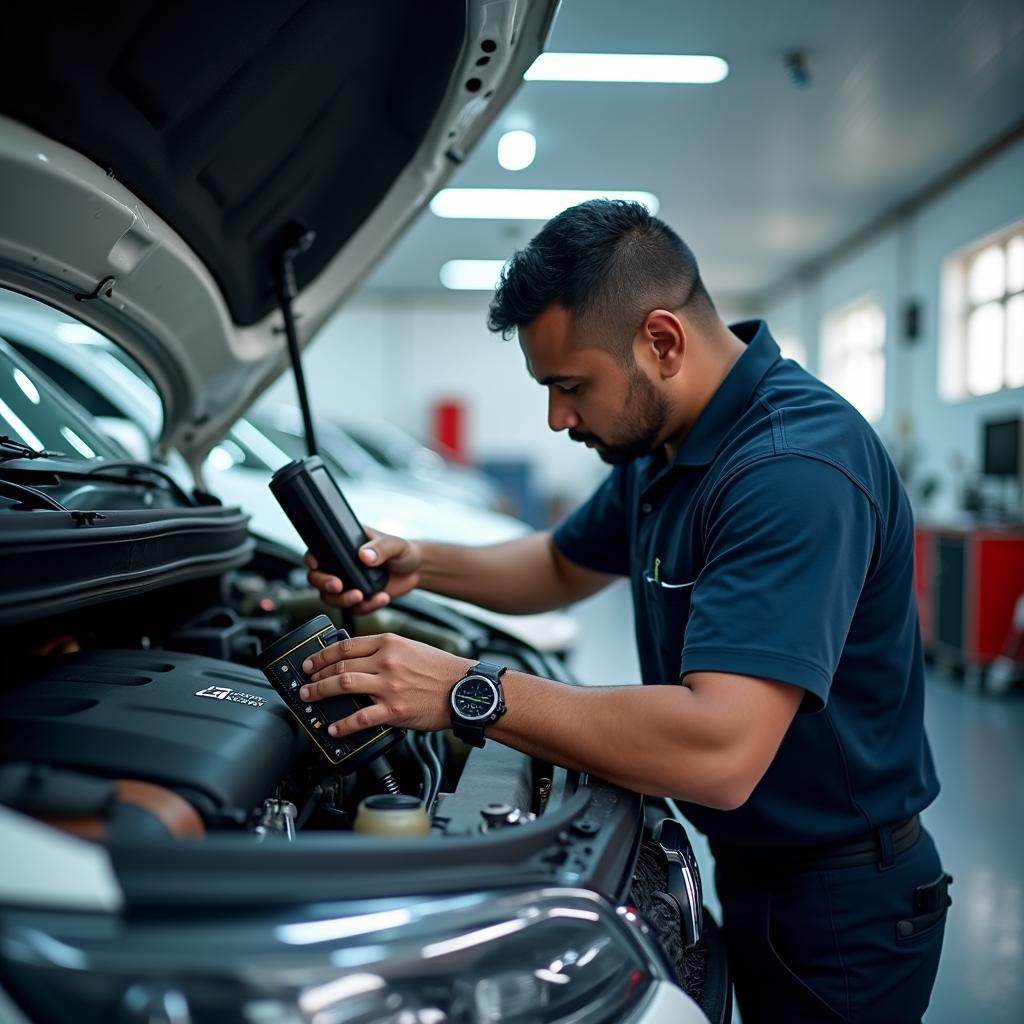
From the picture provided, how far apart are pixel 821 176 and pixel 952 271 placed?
1.42 metres

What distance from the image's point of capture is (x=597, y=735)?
1.04 meters

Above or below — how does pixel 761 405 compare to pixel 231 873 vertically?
above

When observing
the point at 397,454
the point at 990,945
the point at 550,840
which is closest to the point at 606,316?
the point at 550,840

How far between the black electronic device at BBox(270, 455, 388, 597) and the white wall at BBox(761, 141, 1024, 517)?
6240 millimetres

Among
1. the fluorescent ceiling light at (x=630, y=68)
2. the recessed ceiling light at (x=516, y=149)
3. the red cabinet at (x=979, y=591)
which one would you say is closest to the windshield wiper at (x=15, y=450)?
the fluorescent ceiling light at (x=630, y=68)

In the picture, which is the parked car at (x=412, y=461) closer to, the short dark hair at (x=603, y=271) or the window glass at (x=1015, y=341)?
the window glass at (x=1015, y=341)

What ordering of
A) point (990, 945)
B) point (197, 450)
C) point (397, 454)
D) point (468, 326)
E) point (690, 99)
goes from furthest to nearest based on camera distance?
point (468, 326)
point (397, 454)
point (690, 99)
point (990, 945)
point (197, 450)

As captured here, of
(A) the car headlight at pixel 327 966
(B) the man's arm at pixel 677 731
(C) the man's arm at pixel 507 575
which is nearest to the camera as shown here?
(A) the car headlight at pixel 327 966

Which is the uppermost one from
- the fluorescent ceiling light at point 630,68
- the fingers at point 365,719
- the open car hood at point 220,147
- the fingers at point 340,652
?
the fluorescent ceiling light at point 630,68

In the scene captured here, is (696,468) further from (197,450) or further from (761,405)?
(197,450)

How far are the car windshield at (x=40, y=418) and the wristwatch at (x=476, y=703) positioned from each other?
0.79 meters

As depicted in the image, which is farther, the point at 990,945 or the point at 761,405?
the point at 990,945

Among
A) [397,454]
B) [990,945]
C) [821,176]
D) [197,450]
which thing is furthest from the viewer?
[397,454]

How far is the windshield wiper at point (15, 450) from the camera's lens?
133 centimetres
